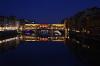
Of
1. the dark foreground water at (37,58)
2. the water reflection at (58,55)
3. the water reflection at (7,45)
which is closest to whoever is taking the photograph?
the dark foreground water at (37,58)

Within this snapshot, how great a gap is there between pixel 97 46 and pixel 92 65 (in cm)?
1593

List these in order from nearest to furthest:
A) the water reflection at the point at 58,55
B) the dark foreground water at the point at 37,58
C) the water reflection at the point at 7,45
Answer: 1. the dark foreground water at the point at 37,58
2. the water reflection at the point at 58,55
3. the water reflection at the point at 7,45

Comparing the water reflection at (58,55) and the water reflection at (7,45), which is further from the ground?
the water reflection at (7,45)

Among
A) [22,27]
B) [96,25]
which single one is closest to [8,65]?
[96,25]

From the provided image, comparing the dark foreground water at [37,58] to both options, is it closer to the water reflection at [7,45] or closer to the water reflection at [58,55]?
the water reflection at [58,55]

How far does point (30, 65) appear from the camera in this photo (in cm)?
1986

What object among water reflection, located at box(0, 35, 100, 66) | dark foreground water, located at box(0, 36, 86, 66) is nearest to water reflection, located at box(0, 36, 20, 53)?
water reflection, located at box(0, 35, 100, 66)

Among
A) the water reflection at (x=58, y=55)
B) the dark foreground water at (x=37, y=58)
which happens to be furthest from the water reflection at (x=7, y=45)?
the dark foreground water at (x=37, y=58)

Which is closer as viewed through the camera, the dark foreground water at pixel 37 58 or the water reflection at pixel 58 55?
the dark foreground water at pixel 37 58

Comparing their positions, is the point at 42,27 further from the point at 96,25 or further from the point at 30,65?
the point at 30,65

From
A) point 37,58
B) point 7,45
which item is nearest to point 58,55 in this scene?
point 37,58

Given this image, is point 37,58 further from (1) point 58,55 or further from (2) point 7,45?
(2) point 7,45

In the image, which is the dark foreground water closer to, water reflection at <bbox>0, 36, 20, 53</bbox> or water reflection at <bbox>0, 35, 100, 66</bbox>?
water reflection at <bbox>0, 35, 100, 66</bbox>

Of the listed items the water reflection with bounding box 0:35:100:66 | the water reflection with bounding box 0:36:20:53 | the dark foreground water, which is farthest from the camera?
the water reflection with bounding box 0:36:20:53
